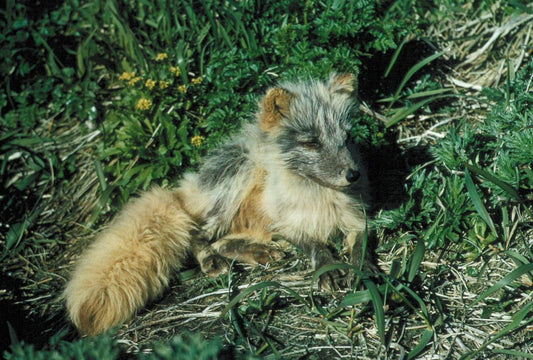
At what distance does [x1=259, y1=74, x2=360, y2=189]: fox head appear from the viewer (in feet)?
12.6

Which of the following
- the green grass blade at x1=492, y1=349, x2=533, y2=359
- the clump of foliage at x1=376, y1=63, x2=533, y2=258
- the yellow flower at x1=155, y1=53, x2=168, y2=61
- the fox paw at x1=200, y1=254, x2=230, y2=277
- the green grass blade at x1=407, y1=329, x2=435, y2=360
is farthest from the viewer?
the yellow flower at x1=155, y1=53, x2=168, y2=61

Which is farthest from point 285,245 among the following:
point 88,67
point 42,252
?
point 88,67

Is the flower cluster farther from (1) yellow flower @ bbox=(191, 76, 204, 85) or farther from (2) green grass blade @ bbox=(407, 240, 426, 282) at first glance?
(2) green grass blade @ bbox=(407, 240, 426, 282)

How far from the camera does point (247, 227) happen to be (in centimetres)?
458

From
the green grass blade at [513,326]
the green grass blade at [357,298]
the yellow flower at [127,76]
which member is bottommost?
the green grass blade at [513,326]

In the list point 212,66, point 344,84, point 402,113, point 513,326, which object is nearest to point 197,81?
point 212,66

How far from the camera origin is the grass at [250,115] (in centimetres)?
321

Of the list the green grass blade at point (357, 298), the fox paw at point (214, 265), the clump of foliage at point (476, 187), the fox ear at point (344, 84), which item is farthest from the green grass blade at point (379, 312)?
the fox ear at point (344, 84)

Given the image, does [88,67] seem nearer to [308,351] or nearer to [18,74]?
[18,74]

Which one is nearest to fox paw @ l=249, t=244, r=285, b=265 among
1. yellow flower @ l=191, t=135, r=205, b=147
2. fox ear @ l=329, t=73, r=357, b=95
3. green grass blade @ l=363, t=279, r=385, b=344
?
yellow flower @ l=191, t=135, r=205, b=147

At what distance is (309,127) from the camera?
3938 mm

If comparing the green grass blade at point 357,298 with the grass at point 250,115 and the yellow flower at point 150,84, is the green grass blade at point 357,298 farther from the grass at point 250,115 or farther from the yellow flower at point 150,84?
the yellow flower at point 150,84

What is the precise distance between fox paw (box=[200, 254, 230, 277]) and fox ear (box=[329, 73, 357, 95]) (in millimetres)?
1676

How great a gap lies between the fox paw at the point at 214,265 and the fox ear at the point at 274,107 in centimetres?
114
